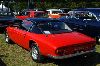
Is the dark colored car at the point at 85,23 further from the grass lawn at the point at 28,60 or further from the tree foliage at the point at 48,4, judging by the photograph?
the tree foliage at the point at 48,4

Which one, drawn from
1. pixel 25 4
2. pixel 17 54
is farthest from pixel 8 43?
pixel 25 4

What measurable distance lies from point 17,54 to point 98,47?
3.56 metres

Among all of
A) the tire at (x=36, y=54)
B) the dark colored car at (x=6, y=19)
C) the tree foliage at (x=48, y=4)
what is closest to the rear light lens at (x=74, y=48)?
the tire at (x=36, y=54)

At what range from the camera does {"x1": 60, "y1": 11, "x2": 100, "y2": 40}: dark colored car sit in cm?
1120

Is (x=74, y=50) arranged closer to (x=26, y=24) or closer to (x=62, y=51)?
(x=62, y=51)

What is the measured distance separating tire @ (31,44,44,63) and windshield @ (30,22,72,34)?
2.15 ft

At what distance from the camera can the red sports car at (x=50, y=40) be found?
746 cm

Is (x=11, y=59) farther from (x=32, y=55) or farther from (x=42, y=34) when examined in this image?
(x=42, y=34)

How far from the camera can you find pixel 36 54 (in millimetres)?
8320


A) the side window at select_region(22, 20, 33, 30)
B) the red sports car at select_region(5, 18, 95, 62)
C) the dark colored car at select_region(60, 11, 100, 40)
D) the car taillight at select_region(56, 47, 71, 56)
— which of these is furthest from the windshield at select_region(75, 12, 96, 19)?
the car taillight at select_region(56, 47, 71, 56)

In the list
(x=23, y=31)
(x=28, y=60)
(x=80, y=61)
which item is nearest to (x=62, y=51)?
(x=80, y=61)

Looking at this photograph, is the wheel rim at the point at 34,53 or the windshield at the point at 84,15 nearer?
the wheel rim at the point at 34,53

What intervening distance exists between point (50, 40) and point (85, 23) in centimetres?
412

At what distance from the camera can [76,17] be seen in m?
12.5
